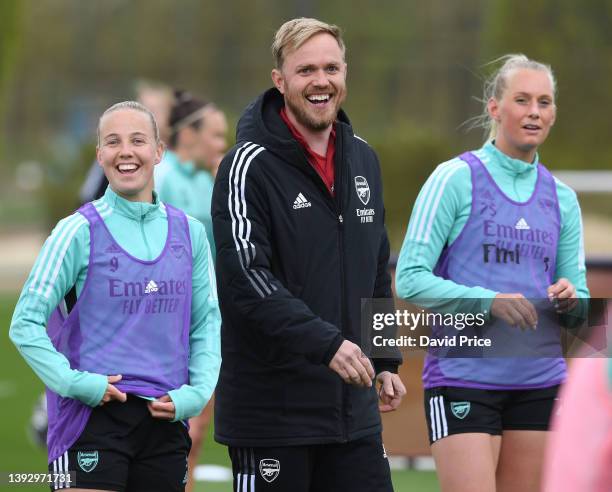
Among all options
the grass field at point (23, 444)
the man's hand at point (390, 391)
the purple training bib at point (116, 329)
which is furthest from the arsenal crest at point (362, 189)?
the grass field at point (23, 444)

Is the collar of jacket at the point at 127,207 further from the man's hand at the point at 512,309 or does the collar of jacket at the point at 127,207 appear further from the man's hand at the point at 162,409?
the man's hand at the point at 512,309

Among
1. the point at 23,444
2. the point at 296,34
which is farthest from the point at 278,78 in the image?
the point at 23,444

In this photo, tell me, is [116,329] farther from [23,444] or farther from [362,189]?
[23,444]

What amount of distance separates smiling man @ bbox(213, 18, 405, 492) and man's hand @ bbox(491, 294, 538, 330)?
47 cm

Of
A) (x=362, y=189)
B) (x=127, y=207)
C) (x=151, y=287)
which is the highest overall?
(x=362, y=189)

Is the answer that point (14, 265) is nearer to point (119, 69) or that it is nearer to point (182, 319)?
point (119, 69)

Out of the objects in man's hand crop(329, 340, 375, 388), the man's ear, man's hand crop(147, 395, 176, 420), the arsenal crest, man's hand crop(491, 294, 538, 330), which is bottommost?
man's hand crop(147, 395, 176, 420)

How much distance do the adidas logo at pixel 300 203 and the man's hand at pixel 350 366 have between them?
1.73ft

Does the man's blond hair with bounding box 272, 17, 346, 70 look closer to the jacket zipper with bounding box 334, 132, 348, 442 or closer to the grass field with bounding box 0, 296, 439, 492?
the jacket zipper with bounding box 334, 132, 348, 442

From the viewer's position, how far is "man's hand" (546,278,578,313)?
16.4 ft

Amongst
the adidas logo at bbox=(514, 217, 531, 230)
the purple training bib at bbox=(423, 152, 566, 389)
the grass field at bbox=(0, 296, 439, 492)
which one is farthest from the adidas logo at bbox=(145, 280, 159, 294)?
the grass field at bbox=(0, 296, 439, 492)

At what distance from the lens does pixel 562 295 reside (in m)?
5.02

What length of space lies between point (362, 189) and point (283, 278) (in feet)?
1.49

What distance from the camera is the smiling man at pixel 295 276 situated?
14.9 ft
